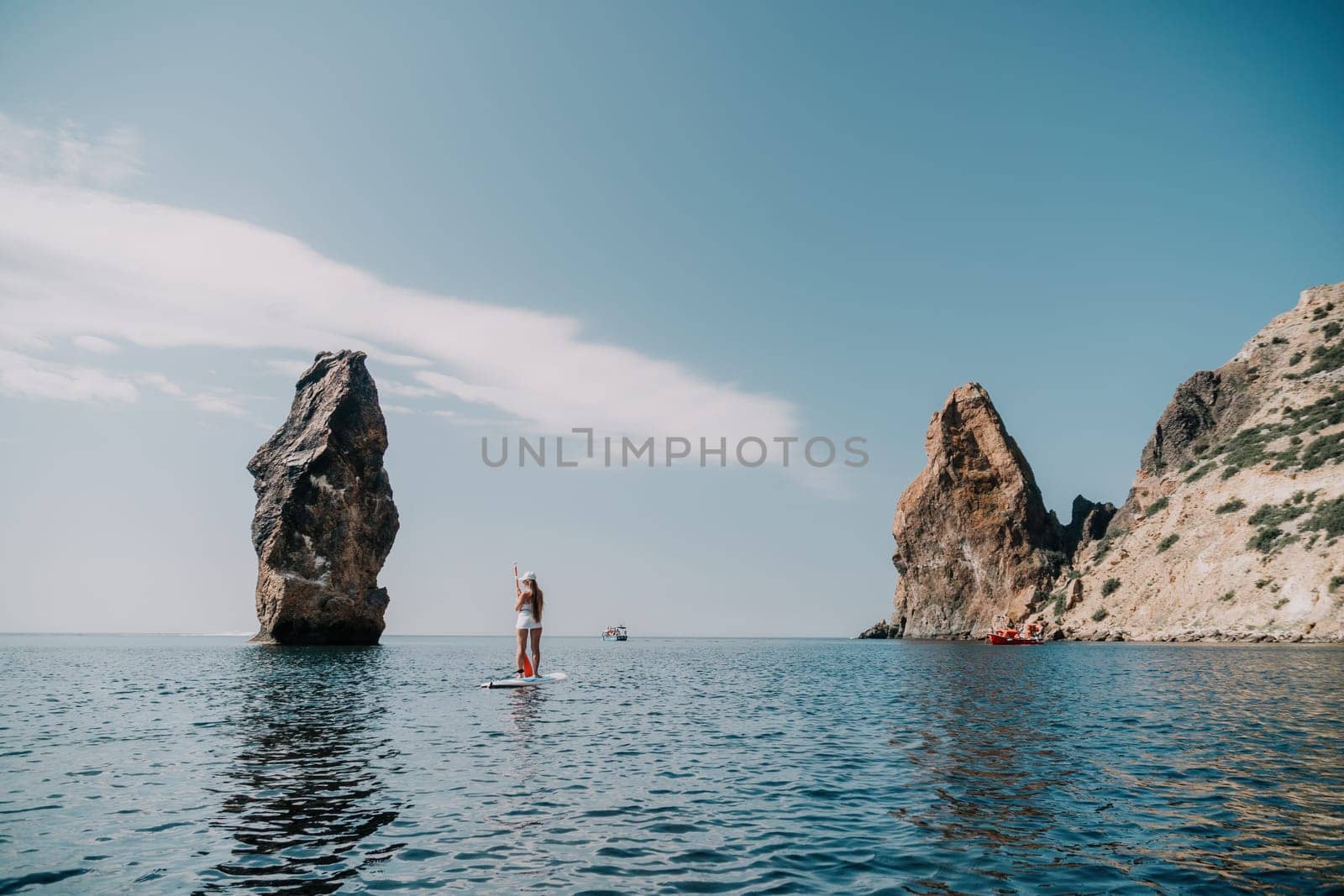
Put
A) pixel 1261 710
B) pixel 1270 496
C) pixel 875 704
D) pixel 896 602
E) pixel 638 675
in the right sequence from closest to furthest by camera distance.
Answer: pixel 1261 710
pixel 875 704
pixel 638 675
pixel 1270 496
pixel 896 602

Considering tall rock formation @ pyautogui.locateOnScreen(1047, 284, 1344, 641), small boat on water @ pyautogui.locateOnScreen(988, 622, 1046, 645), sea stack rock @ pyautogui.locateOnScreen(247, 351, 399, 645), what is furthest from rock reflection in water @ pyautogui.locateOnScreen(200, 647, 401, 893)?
small boat on water @ pyautogui.locateOnScreen(988, 622, 1046, 645)

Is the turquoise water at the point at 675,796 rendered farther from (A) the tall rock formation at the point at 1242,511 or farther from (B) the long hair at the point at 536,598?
(A) the tall rock formation at the point at 1242,511

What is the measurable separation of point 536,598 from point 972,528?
5334 inches

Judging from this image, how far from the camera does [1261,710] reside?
24344 millimetres

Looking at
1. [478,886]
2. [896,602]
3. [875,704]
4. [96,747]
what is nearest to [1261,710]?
[875,704]

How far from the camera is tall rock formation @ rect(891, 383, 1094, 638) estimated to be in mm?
145000

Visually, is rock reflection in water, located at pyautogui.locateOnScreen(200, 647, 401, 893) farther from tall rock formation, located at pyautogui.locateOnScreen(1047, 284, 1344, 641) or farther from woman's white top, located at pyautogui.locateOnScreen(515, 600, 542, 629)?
tall rock formation, located at pyautogui.locateOnScreen(1047, 284, 1344, 641)

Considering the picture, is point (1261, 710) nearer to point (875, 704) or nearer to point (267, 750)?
point (875, 704)

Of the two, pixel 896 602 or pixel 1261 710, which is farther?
pixel 896 602

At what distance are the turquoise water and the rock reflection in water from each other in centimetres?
7

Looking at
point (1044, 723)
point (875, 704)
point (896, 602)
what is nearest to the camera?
point (1044, 723)

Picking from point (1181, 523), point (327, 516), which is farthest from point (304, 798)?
point (1181, 523)

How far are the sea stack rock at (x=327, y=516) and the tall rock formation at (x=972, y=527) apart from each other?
107241 millimetres

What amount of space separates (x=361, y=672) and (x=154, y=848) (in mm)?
37796
